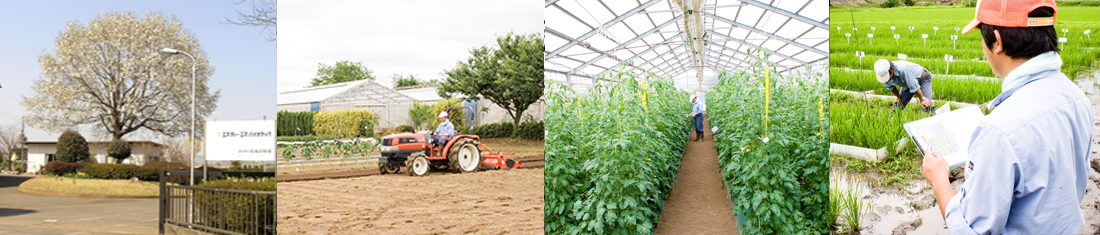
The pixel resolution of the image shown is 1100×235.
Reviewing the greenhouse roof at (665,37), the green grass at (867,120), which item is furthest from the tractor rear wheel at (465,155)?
the green grass at (867,120)

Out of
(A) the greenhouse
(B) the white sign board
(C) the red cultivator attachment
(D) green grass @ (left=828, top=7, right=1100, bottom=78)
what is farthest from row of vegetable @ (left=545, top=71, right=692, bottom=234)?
(B) the white sign board

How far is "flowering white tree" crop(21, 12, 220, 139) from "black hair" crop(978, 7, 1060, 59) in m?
7.25

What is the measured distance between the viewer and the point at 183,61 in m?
7.12

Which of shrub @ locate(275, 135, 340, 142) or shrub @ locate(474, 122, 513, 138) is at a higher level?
shrub @ locate(474, 122, 513, 138)

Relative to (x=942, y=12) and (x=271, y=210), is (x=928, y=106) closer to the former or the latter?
(x=942, y=12)

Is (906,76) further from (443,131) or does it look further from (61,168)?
(61,168)

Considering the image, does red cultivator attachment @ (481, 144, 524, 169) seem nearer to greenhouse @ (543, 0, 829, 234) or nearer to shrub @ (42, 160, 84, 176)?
greenhouse @ (543, 0, 829, 234)

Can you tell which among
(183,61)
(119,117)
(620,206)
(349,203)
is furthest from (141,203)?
(620,206)

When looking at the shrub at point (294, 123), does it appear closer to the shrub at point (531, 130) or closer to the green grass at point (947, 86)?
the shrub at point (531, 130)

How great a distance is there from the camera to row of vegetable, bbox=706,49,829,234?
3.30 metres

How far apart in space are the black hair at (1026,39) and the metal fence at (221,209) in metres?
4.71

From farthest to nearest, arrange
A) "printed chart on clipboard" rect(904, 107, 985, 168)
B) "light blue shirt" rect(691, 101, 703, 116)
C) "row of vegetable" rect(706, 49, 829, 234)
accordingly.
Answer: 1. "light blue shirt" rect(691, 101, 703, 116)
2. "row of vegetable" rect(706, 49, 829, 234)
3. "printed chart on clipboard" rect(904, 107, 985, 168)

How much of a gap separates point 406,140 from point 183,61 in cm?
434

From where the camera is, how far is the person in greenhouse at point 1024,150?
164 centimetres
